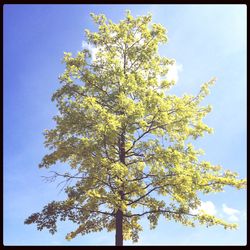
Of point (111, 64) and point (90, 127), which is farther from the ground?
point (111, 64)

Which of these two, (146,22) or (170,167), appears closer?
(170,167)

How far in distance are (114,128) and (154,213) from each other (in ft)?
14.2

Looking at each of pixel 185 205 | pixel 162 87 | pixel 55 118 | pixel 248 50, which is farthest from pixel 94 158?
pixel 248 50

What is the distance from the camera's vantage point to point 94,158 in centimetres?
1764

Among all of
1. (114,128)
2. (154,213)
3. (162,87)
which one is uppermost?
(162,87)

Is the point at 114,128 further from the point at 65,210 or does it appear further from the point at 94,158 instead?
the point at 65,210

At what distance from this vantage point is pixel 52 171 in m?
18.5

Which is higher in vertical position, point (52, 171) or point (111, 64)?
point (111, 64)

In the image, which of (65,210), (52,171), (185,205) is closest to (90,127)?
(52,171)
